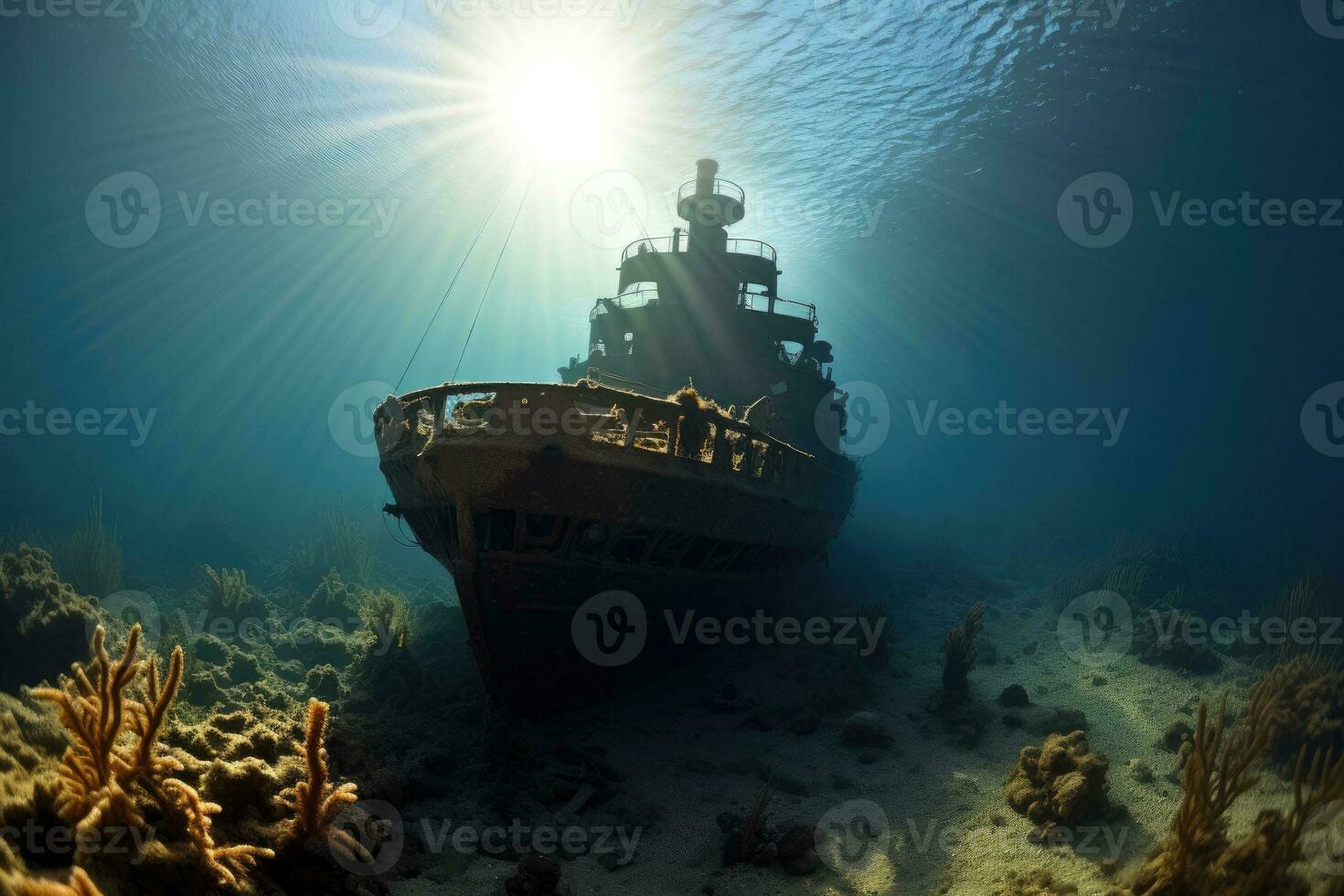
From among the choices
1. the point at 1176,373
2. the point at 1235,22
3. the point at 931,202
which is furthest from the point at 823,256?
the point at 1176,373

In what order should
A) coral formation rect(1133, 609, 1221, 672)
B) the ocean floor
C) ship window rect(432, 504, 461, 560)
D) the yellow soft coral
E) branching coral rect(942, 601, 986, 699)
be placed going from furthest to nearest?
coral formation rect(1133, 609, 1221, 672) → branching coral rect(942, 601, 986, 699) → ship window rect(432, 504, 461, 560) → the ocean floor → the yellow soft coral

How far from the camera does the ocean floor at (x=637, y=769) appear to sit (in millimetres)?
3424

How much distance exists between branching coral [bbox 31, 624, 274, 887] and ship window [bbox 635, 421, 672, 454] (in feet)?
17.7

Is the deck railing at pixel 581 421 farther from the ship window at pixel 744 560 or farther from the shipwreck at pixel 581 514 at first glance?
the ship window at pixel 744 560

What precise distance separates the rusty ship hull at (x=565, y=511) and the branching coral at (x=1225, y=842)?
216 inches

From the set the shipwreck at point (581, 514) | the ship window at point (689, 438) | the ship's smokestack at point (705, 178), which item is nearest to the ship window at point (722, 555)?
the shipwreck at point (581, 514)

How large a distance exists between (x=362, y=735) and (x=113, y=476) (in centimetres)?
6423

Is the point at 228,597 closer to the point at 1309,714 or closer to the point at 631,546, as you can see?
the point at 631,546

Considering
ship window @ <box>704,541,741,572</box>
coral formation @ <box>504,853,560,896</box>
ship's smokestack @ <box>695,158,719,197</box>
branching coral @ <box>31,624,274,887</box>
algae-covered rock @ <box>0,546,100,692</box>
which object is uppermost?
ship's smokestack @ <box>695,158,719,197</box>

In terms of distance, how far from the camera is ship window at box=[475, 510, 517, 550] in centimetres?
738

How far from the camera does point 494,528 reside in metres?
7.41

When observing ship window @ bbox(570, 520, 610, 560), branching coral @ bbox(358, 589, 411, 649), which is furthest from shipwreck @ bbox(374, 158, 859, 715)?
branching coral @ bbox(358, 589, 411, 649)

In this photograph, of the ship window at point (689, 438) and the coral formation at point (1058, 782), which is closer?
the coral formation at point (1058, 782)

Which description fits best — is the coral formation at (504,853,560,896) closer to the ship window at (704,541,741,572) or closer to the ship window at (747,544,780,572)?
the ship window at (704,541,741,572)
